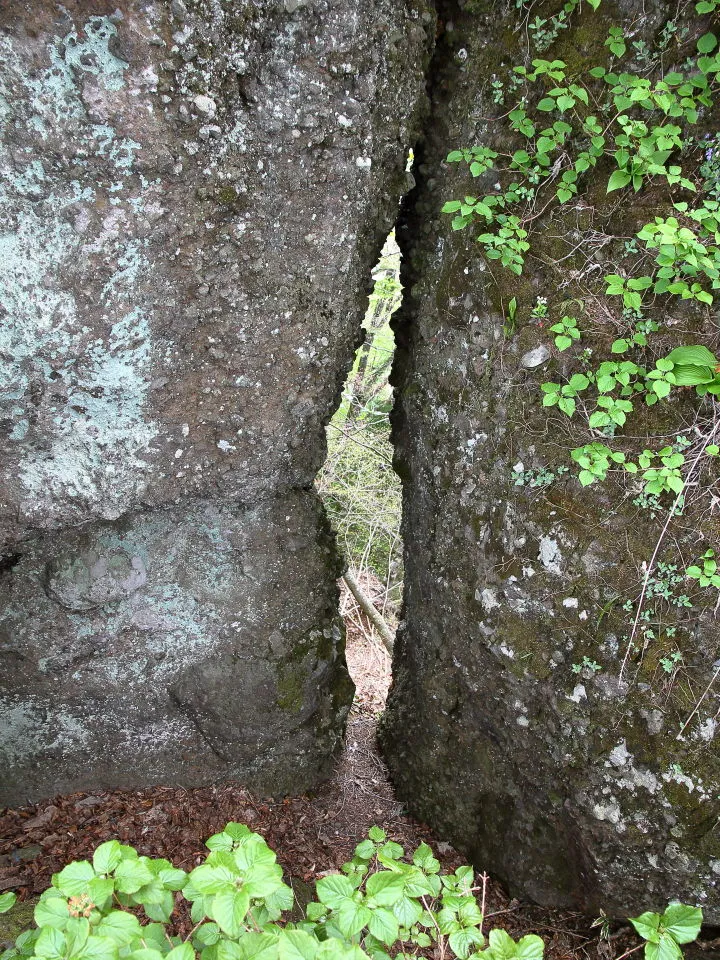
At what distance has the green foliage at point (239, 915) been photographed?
1.22m

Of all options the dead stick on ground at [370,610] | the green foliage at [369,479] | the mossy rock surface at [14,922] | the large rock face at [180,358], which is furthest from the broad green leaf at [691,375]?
the dead stick on ground at [370,610]

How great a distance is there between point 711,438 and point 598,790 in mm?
1354

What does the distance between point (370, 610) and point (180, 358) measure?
346 cm

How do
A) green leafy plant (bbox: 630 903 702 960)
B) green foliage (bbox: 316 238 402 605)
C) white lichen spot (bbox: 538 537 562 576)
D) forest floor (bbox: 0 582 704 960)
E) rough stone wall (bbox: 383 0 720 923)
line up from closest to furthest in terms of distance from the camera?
1. green leafy plant (bbox: 630 903 702 960)
2. rough stone wall (bbox: 383 0 720 923)
3. white lichen spot (bbox: 538 537 562 576)
4. forest floor (bbox: 0 582 704 960)
5. green foliage (bbox: 316 238 402 605)

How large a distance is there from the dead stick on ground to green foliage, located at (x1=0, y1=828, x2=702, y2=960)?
4047 millimetres

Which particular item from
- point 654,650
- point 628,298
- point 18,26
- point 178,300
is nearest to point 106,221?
point 178,300

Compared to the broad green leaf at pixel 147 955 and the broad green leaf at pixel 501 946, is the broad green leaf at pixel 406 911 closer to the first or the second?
the broad green leaf at pixel 501 946

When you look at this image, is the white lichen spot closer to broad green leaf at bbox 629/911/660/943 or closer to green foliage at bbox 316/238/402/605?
broad green leaf at bbox 629/911/660/943

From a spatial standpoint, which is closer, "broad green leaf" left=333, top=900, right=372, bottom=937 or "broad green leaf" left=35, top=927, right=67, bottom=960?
"broad green leaf" left=35, top=927, right=67, bottom=960

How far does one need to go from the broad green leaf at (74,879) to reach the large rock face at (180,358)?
1622 millimetres

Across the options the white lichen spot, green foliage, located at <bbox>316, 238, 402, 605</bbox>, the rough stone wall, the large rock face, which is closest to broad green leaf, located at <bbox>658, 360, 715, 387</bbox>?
the rough stone wall

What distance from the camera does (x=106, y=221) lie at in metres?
2.26

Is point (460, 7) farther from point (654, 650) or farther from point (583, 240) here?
point (654, 650)

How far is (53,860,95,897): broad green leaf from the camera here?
1.30 m
